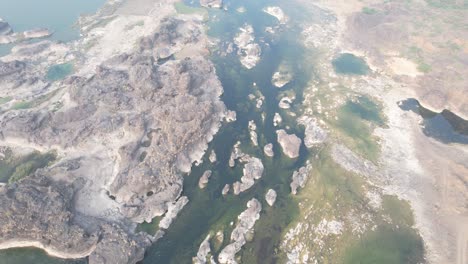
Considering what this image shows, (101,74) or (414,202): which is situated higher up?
(101,74)

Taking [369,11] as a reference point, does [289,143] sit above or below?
below

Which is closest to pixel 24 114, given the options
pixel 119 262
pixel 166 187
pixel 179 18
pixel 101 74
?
pixel 101 74

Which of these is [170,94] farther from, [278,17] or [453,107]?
[453,107]

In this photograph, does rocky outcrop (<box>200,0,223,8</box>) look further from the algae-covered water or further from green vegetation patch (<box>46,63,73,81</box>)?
green vegetation patch (<box>46,63,73,81</box>)

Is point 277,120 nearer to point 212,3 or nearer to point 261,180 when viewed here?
point 261,180

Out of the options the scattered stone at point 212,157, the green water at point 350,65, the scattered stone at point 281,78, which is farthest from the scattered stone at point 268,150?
the green water at point 350,65

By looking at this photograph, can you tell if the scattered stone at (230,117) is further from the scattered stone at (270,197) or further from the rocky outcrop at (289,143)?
the scattered stone at (270,197)

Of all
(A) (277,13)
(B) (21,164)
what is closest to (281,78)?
(A) (277,13)
